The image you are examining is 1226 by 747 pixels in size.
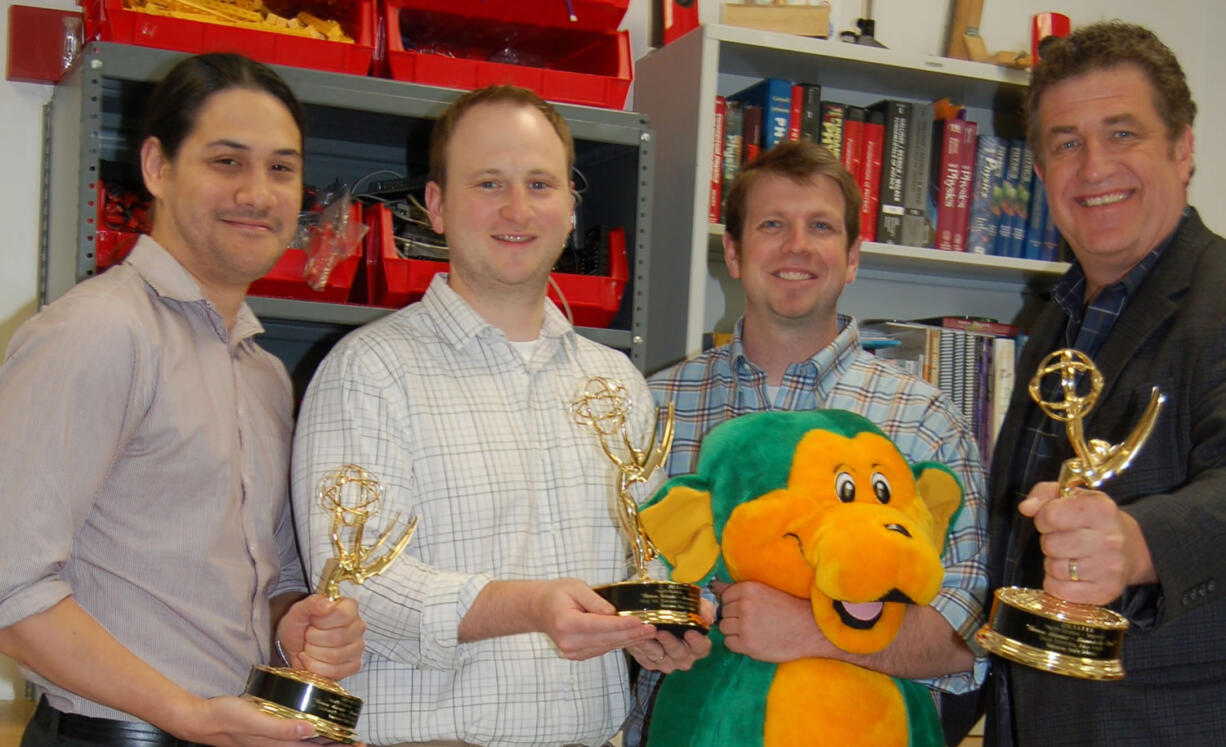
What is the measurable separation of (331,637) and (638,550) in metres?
0.38

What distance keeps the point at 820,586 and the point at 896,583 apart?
0.30 feet

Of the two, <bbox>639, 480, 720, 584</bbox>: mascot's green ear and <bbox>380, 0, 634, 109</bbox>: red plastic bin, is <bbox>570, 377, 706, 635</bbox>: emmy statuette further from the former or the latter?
<bbox>380, 0, 634, 109</bbox>: red plastic bin

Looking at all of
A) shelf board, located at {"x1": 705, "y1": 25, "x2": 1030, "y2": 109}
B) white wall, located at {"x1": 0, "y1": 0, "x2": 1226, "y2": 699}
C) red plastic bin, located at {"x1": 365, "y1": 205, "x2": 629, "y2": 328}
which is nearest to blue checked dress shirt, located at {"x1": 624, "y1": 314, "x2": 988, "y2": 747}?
red plastic bin, located at {"x1": 365, "y1": 205, "x2": 629, "y2": 328}

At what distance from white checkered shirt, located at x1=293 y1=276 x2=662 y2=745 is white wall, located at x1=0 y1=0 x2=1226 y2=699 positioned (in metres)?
1.08

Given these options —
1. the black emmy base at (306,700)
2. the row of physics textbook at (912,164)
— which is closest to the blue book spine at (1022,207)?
the row of physics textbook at (912,164)

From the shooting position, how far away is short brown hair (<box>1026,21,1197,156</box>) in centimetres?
165

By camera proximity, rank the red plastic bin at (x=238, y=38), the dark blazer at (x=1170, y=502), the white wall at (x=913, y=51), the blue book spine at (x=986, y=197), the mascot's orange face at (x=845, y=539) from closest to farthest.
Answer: the dark blazer at (x=1170, y=502) < the mascot's orange face at (x=845, y=539) < the red plastic bin at (x=238, y=38) < the white wall at (x=913, y=51) < the blue book spine at (x=986, y=197)

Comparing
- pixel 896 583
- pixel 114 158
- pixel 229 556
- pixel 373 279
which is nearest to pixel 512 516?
pixel 229 556

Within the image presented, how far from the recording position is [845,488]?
1.51m

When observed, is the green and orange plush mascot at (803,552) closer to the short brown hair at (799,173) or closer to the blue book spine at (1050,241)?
the short brown hair at (799,173)

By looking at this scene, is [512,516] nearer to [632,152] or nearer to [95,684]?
[95,684]

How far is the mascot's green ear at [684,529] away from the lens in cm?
153

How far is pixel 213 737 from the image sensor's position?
133 centimetres

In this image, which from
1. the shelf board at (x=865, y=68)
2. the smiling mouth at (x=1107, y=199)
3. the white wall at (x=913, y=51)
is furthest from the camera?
the shelf board at (x=865, y=68)
